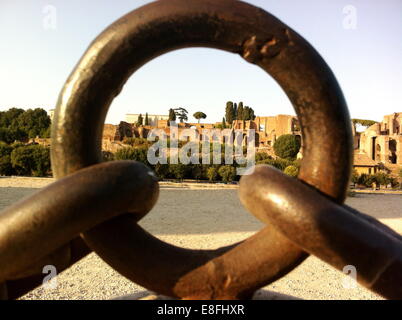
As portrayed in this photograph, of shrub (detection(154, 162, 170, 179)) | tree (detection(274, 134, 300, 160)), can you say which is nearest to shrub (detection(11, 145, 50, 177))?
shrub (detection(154, 162, 170, 179))

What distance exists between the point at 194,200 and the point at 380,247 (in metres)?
14.0

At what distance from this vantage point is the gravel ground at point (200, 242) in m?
4.86

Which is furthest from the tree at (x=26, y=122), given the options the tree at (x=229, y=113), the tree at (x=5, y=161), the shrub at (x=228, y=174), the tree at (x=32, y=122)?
the shrub at (x=228, y=174)

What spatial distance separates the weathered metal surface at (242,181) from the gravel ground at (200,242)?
61cm

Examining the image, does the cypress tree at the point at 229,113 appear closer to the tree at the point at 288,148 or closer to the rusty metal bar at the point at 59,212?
the tree at the point at 288,148

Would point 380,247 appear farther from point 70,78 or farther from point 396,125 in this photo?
point 396,125

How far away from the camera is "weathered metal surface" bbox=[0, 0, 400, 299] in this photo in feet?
4.39

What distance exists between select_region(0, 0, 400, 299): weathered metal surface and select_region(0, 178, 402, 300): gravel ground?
23.8 inches

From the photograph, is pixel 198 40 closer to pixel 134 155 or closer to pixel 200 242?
→ pixel 200 242

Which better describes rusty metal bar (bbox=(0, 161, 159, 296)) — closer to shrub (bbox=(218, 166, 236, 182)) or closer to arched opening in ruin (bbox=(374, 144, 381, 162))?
shrub (bbox=(218, 166, 236, 182))

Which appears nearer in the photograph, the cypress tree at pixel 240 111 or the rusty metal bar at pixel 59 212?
the rusty metal bar at pixel 59 212

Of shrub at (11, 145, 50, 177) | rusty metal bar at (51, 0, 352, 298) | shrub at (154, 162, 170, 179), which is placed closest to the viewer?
rusty metal bar at (51, 0, 352, 298)

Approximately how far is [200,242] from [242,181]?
21.0 ft

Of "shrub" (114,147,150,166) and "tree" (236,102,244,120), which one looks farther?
"tree" (236,102,244,120)
